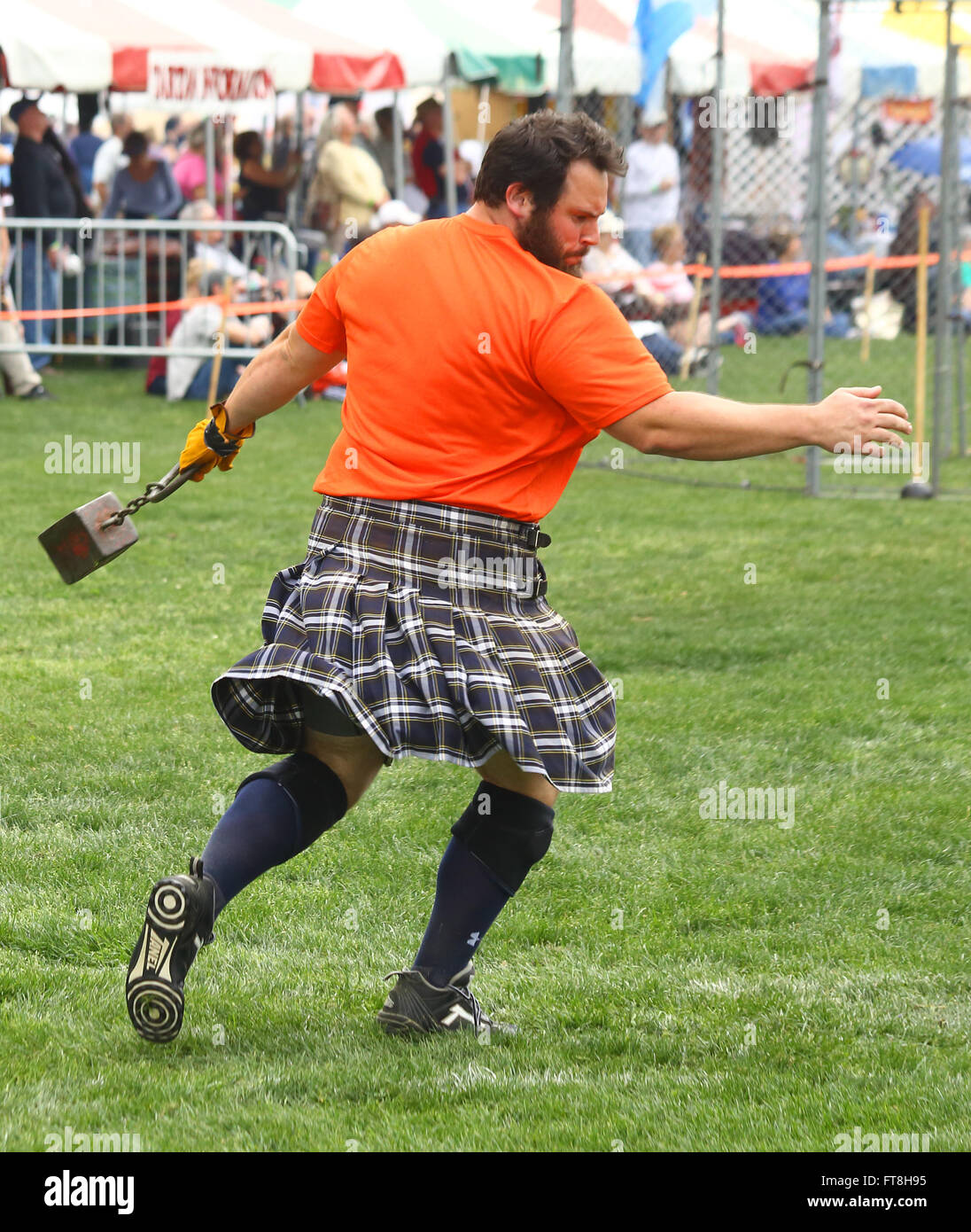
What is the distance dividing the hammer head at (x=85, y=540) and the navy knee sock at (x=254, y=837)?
0.72 metres

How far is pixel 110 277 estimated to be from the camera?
45.9 ft

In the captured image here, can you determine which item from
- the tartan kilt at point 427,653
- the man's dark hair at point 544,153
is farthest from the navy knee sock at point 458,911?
the man's dark hair at point 544,153

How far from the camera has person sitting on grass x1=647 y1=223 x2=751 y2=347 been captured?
1428cm

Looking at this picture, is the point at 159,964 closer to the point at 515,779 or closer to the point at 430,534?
the point at 515,779

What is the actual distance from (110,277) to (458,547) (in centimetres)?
1164

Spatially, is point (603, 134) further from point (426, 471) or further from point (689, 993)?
point (689, 993)

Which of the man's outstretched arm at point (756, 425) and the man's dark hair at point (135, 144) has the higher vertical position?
the man's dark hair at point (135, 144)

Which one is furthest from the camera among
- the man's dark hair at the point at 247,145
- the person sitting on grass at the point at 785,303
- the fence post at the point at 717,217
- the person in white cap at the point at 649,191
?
the person sitting on grass at the point at 785,303

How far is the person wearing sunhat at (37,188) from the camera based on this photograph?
44.8 feet

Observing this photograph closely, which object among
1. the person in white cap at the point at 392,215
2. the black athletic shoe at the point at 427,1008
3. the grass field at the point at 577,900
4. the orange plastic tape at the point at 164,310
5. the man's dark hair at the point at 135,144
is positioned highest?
the man's dark hair at the point at 135,144

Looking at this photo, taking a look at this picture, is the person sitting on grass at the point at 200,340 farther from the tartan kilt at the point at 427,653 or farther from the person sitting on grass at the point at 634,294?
the tartan kilt at the point at 427,653

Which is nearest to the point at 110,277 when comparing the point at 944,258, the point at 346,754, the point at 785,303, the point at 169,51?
the point at 169,51
